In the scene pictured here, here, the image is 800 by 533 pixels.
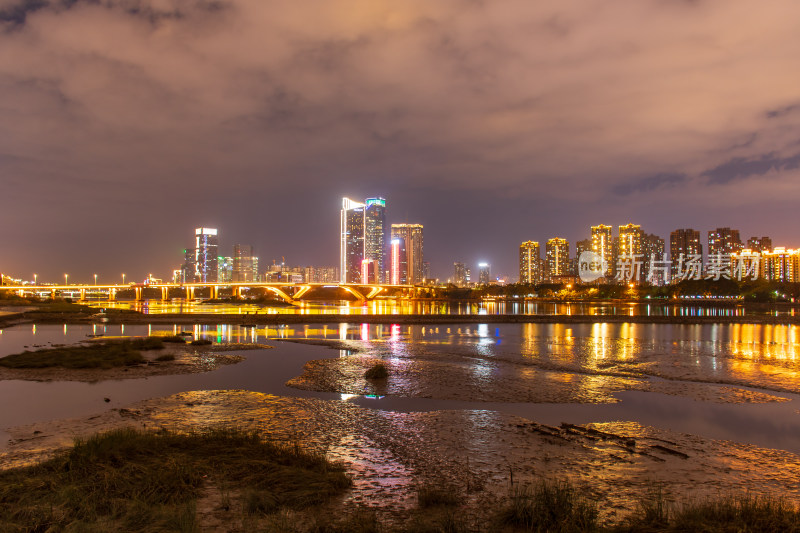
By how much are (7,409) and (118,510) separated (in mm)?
9974

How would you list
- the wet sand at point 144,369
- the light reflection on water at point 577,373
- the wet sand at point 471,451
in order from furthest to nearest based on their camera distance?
1. the wet sand at point 144,369
2. the light reflection on water at point 577,373
3. the wet sand at point 471,451

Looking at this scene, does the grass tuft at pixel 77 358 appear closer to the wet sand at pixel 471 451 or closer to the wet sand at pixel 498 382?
the wet sand at pixel 498 382

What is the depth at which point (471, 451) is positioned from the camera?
10141 millimetres

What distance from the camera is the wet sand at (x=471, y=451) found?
816 centimetres

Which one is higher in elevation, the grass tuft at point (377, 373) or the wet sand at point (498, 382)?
the grass tuft at point (377, 373)

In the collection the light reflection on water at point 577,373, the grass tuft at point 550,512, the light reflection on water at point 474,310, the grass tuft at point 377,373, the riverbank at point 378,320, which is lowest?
the light reflection on water at point 474,310

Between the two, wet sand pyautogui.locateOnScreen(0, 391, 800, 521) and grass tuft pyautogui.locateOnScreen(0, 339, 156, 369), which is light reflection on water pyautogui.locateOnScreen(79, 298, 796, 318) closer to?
grass tuft pyautogui.locateOnScreen(0, 339, 156, 369)

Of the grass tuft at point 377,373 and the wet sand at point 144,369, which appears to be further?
the grass tuft at point 377,373

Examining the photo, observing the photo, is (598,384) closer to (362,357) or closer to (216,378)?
(362,357)

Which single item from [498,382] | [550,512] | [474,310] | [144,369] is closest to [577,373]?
[498,382]

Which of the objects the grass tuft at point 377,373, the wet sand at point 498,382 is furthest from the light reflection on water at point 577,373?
the grass tuft at point 377,373

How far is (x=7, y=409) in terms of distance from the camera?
1356cm

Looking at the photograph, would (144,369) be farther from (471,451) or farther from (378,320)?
(378,320)

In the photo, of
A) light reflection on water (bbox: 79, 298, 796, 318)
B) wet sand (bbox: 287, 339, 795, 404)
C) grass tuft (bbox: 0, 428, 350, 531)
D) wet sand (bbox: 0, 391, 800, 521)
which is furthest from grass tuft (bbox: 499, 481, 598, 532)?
light reflection on water (bbox: 79, 298, 796, 318)
